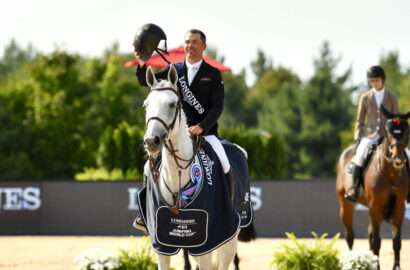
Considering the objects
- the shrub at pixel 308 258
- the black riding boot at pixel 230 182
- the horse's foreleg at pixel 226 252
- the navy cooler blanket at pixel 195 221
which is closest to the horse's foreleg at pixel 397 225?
the shrub at pixel 308 258

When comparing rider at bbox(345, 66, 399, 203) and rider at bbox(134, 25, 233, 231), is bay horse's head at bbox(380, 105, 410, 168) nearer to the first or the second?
rider at bbox(345, 66, 399, 203)

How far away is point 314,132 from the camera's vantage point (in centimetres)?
4612

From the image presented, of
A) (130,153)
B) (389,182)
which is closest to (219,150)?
(389,182)

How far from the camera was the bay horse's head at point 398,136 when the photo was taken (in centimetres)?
879

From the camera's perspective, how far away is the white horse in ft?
15.1

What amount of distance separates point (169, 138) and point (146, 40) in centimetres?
102

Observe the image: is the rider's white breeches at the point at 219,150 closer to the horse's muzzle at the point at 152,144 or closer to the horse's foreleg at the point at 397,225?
the horse's muzzle at the point at 152,144

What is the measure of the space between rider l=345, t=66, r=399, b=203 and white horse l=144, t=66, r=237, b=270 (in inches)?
197

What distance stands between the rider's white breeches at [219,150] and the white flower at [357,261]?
8.66 ft

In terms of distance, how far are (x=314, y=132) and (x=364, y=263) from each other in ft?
128

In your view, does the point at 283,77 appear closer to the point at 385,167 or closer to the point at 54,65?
the point at 54,65

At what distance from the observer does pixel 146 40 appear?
5.49 meters

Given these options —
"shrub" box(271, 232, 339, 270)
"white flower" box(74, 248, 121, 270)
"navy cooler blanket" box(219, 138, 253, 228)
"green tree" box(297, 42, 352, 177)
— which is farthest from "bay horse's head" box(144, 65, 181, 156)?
"green tree" box(297, 42, 352, 177)

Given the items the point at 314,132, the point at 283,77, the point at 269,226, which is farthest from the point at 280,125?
the point at 269,226
